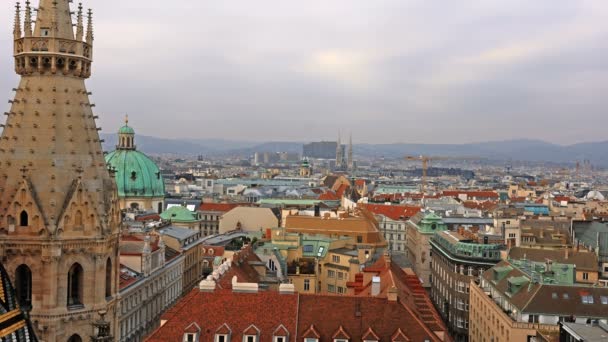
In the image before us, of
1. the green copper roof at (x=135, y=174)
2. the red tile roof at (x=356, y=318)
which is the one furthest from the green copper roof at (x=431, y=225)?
the red tile roof at (x=356, y=318)

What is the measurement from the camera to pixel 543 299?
244 feet

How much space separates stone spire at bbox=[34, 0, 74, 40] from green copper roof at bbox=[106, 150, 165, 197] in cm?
11276

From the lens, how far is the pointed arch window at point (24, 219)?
32438 mm

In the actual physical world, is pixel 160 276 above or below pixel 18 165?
below

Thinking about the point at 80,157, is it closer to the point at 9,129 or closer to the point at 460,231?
the point at 9,129

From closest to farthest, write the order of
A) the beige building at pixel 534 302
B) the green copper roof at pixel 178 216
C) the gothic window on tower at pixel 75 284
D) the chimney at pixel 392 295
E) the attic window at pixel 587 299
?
the gothic window on tower at pixel 75 284 → the chimney at pixel 392 295 → the beige building at pixel 534 302 → the attic window at pixel 587 299 → the green copper roof at pixel 178 216

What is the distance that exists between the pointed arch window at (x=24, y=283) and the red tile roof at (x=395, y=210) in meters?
149

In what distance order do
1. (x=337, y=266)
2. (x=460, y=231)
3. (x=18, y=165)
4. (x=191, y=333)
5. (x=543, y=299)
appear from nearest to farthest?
1. (x=18, y=165)
2. (x=191, y=333)
3. (x=543, y=299)
4. (x=337, y=266)
5. (x=460, y=231)

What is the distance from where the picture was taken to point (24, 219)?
107ft

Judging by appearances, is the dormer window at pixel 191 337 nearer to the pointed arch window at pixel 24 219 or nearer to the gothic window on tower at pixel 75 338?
the gothic window on tower at pixel 75 338

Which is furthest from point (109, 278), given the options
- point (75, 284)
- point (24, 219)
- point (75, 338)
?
point (24, 219)

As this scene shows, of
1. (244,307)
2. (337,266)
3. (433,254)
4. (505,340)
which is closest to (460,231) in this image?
(433,254)

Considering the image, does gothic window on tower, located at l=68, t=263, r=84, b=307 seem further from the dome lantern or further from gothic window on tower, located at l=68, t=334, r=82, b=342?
the dome lantern

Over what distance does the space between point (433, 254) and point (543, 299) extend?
173 ft
